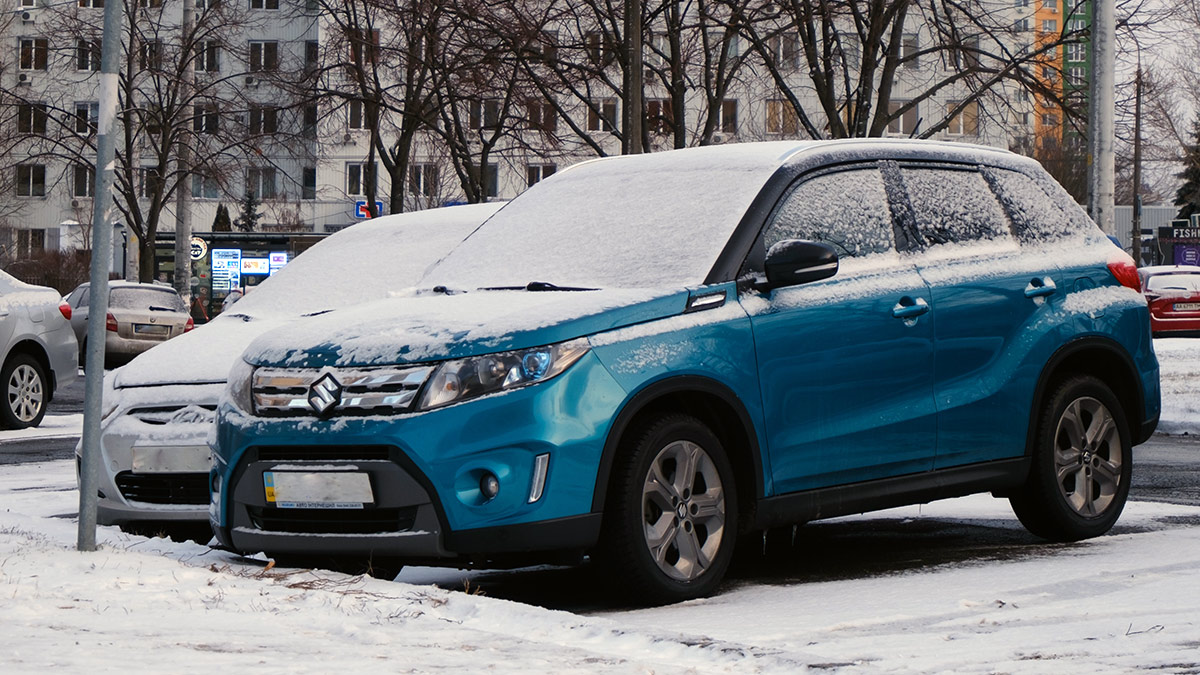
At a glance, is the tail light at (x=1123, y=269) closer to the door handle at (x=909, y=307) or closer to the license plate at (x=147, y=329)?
the door handle at (x=909, y=307)

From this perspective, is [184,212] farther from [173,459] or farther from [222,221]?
[222,221]

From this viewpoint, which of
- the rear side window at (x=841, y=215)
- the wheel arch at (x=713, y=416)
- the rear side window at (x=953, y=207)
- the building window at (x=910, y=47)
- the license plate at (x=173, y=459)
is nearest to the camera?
the wheel arch at (x=713, y=416)

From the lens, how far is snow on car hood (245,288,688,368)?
615 cm

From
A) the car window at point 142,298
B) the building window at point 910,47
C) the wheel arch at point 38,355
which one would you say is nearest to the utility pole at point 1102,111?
the building window at point 910,47

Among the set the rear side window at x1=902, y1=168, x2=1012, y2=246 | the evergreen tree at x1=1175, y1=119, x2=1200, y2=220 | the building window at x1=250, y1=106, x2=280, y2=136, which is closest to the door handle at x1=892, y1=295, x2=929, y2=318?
the rear side window at x1=902, y1=168, x2=1012, y2=246

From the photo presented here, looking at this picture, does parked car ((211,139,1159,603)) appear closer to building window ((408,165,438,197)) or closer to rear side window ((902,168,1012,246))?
rear side window ((902,168,1012,246))

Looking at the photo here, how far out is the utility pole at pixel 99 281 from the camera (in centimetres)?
Result: 698

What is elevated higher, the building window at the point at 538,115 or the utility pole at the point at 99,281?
the building window at the point at 538,115

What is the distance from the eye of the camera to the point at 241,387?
669 cm

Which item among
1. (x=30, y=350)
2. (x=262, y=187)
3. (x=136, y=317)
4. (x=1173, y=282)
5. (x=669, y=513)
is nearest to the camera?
(x=669, y=513)

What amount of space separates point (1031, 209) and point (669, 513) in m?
2.83

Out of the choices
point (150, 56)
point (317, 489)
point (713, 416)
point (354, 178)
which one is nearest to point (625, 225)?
point (713, 416)

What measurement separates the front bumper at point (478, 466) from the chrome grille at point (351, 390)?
5 centimetres

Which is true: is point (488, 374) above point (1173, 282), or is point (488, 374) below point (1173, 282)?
below
